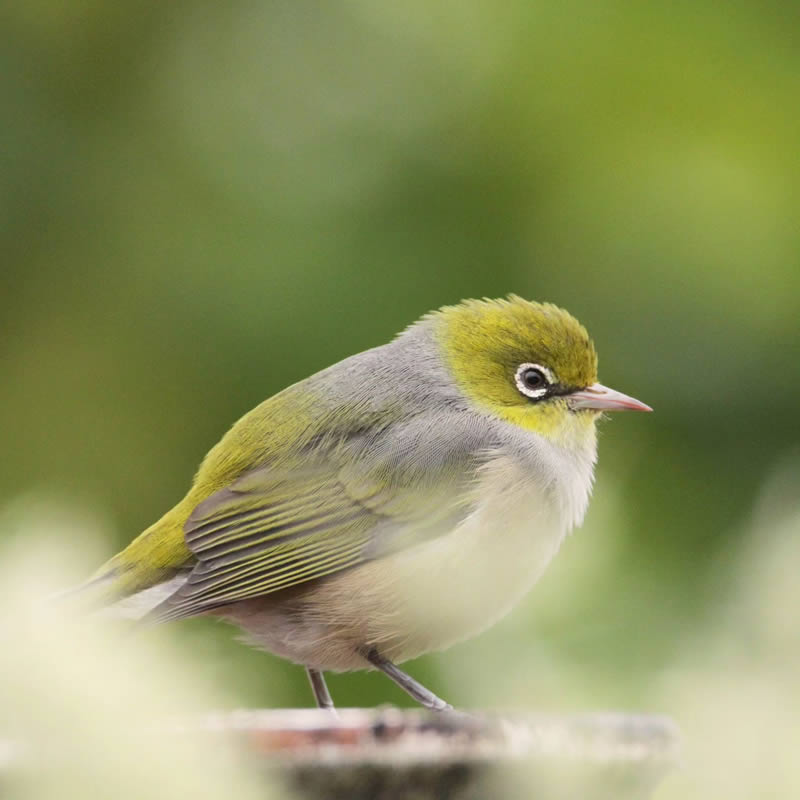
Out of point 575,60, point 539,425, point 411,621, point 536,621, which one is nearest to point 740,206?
point 575,60

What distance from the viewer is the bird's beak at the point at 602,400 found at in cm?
260

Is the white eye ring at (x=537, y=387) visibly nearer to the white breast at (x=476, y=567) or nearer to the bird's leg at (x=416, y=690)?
the white breast at (x=476, y=567)

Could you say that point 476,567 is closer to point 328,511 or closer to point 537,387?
point 328,511

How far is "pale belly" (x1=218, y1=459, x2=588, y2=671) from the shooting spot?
2420mm

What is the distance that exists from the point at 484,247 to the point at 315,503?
656 mm

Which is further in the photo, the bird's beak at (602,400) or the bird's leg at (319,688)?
the bird's beak at (602,400)

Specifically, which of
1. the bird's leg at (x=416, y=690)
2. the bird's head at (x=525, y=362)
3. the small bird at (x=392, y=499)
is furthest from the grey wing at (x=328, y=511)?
the bird's leg at (x=416, y=690)

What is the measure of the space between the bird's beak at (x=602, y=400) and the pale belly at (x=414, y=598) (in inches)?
12.0

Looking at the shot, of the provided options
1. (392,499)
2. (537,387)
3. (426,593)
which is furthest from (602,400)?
(426,593)

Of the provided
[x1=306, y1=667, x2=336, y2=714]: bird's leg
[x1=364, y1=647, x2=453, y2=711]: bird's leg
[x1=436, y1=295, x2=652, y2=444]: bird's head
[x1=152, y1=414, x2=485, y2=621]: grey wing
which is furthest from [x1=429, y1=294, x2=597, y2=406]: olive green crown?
[x1=364, y1=647, x2=453, y2=711]: bird's leg

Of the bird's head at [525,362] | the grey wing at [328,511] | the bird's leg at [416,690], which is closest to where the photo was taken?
the bird's leg at [416,690]

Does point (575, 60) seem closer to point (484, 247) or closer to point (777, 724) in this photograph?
point (484, 247)

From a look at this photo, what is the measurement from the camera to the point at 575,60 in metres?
2.33

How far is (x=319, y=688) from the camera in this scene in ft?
8.40
